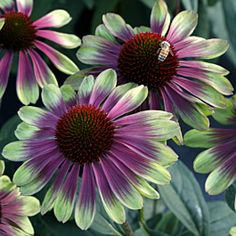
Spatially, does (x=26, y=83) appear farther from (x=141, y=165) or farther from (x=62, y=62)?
(x=141, y=165)

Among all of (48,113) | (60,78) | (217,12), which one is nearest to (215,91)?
(48,113)

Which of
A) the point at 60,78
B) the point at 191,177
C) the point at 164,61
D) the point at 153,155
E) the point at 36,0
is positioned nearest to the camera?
the point at 153,155

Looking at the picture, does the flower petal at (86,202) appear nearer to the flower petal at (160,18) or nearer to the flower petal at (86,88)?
the flower petal at (86,88)

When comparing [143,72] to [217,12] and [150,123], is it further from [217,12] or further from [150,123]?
[217,12]

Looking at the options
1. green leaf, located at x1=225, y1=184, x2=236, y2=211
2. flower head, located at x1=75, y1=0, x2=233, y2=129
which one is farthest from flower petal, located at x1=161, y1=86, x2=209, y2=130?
green leaf, located at x1=225, y1=184, x2=236, y2=211

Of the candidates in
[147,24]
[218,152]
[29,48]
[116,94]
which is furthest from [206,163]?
[147,24]

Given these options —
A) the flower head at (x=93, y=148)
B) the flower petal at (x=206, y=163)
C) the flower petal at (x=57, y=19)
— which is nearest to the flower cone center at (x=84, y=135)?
the flower head at (x=93, y=148)
